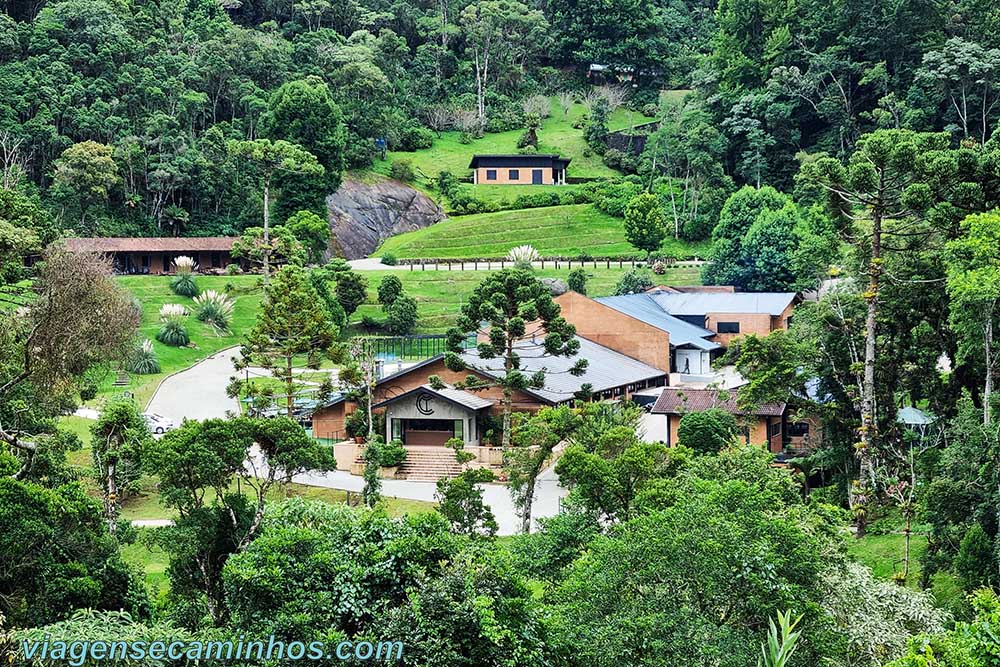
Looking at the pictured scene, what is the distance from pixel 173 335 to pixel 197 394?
236 inches

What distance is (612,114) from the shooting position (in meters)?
89.5

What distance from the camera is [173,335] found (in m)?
43.4

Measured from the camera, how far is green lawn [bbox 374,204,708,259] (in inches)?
2539

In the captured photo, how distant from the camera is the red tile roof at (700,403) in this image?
3161 centimetres

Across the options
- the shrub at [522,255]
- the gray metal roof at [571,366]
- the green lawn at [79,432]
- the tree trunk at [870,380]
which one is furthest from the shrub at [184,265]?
the tree trunk at [870,380]


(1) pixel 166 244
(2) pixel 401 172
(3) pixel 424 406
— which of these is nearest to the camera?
(3) pixel 424 406

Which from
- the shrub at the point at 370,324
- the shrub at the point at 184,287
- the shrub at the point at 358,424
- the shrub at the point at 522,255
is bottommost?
the shrub at the point at 358,424

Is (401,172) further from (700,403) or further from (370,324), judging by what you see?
(700,403)

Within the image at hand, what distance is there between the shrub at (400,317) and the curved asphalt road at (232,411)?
21.8 ft

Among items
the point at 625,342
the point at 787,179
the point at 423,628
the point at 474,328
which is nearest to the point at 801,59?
the point at 787,179

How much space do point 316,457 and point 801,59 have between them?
6638 centimetres

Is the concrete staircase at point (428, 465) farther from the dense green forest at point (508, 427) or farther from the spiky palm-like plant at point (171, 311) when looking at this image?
the spiky palm-like plant at point (171, 311)

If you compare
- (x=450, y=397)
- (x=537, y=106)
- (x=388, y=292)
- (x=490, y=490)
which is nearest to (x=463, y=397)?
(x=450, y=397)

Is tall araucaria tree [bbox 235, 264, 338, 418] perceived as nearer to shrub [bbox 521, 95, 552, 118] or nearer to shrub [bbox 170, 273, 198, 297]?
shrub [bbox 170, 273, 198, 297]
